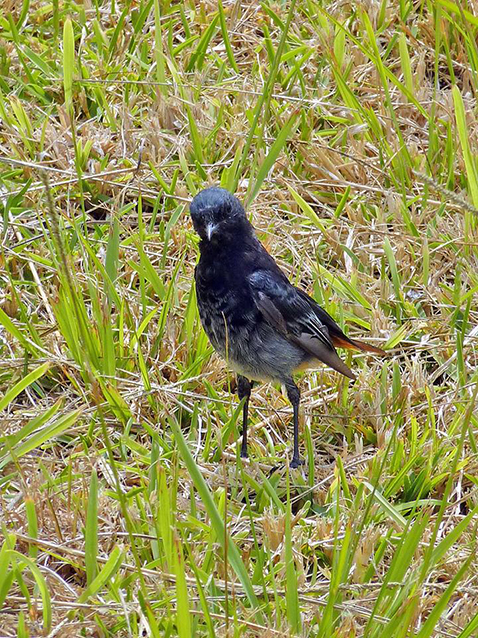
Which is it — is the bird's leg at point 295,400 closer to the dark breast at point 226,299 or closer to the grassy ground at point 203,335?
the grassy ground at point 203,335

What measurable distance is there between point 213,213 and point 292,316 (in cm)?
57

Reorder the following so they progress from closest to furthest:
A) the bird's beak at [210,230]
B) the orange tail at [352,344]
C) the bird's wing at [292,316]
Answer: the bird's beak at [210,230] → the bird's wing at [292,316] → the orange tail at [352,344]

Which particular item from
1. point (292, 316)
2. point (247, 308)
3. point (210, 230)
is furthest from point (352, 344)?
point (210, 230)

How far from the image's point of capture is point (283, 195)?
559cm

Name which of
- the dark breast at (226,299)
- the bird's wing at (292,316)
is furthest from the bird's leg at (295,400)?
the dark breast at (226,299)

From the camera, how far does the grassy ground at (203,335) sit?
3297 millimetres

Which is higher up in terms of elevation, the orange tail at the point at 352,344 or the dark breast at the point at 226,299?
the dark breast at the point at 226,299

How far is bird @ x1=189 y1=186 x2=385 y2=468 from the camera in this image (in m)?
4.17

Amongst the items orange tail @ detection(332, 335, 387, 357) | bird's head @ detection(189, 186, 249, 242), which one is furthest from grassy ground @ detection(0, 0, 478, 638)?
bird's head @ detection(189, 186, 249, 242)

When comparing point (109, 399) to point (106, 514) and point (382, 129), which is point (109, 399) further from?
point (382, 129)

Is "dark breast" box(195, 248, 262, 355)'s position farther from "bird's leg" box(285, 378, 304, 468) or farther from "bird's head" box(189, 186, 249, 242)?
"bird's leg" box(285, 378, 304, 468)

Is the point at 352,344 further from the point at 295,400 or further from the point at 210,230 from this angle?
the point at 210,230

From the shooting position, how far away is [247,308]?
421 cm

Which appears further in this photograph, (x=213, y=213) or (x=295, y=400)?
(x=295, y=400)
